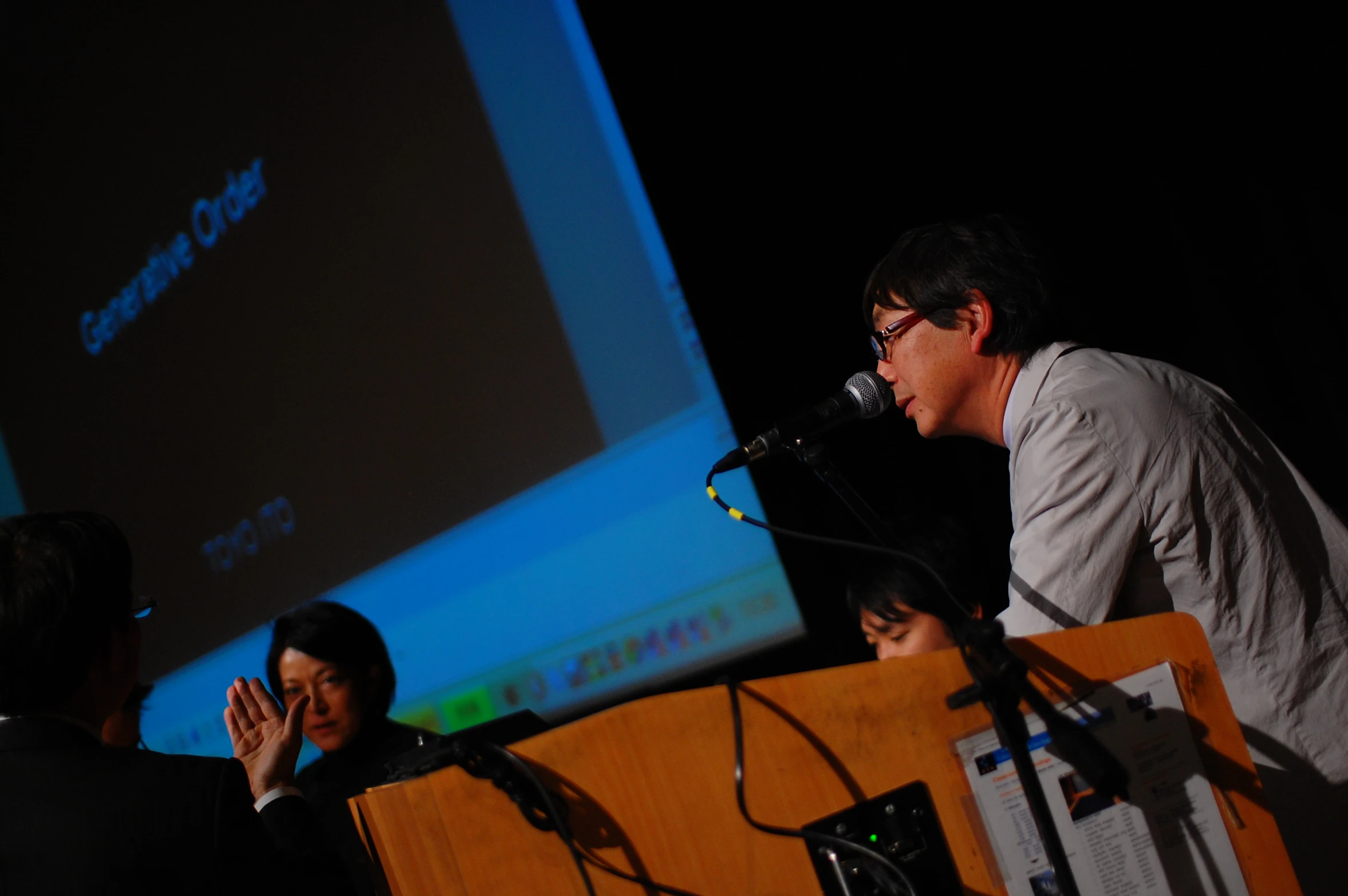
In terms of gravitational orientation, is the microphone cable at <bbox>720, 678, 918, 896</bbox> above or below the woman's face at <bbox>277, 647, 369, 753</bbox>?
below

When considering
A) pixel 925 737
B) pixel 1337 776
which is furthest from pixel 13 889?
pixel 1337 776

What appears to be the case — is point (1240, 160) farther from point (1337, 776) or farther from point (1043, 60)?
point (1337, 776)

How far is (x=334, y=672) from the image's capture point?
3010 mm

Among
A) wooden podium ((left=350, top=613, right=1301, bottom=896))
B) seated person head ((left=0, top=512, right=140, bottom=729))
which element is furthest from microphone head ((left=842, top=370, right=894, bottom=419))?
seated person head ((left=0, top=512, right=140, bottom=729))

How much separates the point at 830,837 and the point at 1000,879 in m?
0.20

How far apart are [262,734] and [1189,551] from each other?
1.41 m

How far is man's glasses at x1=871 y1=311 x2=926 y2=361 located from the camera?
1796 millimetres

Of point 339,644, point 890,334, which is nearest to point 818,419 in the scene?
point 890,334

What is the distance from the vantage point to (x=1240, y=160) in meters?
2.53

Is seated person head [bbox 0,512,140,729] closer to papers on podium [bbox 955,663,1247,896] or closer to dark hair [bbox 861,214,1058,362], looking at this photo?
papers on podium [bbox 955,663,1247,896]

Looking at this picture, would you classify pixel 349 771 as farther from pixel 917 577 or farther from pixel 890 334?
pixel 890 334

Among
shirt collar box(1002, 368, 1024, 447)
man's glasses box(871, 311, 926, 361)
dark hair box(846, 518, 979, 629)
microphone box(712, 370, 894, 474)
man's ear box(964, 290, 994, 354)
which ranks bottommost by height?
dark hair box(846, 518, 979, 629)

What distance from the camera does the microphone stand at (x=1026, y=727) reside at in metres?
0.97

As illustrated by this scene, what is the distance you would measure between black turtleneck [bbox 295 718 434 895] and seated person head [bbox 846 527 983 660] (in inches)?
53.1
